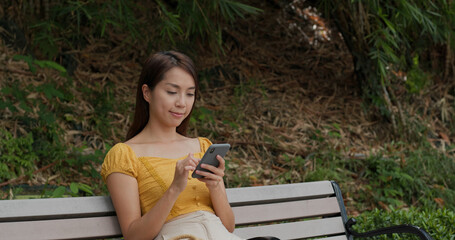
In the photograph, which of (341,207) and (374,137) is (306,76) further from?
(341,207)

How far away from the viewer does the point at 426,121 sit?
6984 mm

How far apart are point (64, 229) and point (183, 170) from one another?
650mm

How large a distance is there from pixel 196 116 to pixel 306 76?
2243mm

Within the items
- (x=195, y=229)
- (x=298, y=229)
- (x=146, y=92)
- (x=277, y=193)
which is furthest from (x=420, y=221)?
(x=146, y=92)

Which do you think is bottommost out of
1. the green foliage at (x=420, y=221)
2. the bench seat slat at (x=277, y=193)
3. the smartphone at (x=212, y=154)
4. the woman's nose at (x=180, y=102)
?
the green foliage at (x=420, y=221)

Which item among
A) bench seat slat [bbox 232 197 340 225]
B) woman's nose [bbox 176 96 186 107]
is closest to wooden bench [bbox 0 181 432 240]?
bench seat slat [bbox 232 197 340 225]

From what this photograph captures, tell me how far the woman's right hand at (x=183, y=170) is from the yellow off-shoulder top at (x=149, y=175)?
20 centimetres

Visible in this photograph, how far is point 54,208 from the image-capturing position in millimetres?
2316

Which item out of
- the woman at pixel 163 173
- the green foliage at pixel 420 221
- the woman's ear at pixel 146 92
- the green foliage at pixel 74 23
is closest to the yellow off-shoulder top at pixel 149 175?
the woman at pixel 163 173

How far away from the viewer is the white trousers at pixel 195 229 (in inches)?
89.2

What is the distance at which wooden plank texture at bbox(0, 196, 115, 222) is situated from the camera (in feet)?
7.31

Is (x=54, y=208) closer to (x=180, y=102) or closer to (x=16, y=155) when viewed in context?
(x=180, y=102)

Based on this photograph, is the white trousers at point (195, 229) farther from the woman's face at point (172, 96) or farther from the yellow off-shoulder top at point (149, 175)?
the woman's face at point (172, 96)

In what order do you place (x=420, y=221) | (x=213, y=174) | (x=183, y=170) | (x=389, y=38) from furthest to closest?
(x=389, y=38), (x=420, y=221), (x=213, y=174), (x=183, y=170)
